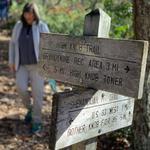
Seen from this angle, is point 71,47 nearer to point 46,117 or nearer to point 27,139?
point 27,139

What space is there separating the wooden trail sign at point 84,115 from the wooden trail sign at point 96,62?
0.53ft

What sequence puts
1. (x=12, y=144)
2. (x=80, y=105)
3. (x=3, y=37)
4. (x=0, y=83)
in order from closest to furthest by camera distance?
(x=80, y=105) → (x=12, y=144) → (x=0, y=83) → (x=3, y=37)

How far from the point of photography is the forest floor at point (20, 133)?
5754mm

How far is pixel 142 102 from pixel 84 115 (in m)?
1.72

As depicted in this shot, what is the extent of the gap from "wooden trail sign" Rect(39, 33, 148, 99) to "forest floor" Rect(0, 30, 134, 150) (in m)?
2.37

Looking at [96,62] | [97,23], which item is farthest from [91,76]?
[97,23]

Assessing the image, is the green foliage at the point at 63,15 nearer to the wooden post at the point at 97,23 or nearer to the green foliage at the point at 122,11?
the green foliage at the point at 122,11

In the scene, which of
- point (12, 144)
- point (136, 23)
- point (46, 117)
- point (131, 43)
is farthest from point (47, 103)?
point (131, 43)

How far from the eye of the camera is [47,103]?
26.4 ft

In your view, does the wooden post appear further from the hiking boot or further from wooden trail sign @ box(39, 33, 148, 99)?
the hiking boot

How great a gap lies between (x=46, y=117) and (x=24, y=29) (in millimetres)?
1556

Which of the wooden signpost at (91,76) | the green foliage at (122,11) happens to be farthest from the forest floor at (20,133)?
the wooden signpost at (91,76)

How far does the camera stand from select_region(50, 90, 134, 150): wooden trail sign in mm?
3041

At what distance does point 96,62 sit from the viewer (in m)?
3.14
